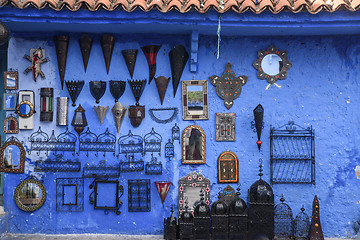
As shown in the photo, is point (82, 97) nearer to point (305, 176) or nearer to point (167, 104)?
point (167, 104)

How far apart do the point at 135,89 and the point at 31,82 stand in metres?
1.34

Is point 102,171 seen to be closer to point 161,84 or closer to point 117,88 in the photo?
point 117,88

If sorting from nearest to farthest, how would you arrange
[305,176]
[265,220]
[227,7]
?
[227,7], [265,220], [305,176]

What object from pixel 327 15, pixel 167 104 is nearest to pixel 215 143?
pixel 167 104

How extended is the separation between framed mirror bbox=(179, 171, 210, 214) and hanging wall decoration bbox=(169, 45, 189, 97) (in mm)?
1124

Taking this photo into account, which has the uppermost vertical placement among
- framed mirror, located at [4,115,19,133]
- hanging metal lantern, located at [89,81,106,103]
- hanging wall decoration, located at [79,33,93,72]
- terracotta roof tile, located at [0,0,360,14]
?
terracotta roof tile, located at [0,0,360,14]

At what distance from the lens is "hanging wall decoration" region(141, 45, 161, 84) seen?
4.37 metres

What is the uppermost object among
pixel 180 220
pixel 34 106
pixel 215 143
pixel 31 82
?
pixel 31 82

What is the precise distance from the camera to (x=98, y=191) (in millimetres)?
4379

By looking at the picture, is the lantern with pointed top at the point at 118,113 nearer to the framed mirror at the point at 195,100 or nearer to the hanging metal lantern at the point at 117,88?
the hanging metal lantern at the point at 117,88

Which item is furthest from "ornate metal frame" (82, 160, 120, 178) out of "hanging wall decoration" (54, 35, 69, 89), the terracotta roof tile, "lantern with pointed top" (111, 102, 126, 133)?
the terracotta roof tile

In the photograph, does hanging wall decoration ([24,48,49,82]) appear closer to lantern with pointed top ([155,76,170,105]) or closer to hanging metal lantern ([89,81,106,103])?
hanging metal lantern ([89,81,106,103])

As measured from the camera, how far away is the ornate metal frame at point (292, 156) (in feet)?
14.3

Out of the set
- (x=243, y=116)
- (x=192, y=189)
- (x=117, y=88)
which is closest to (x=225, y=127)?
(x=243, y=116)
